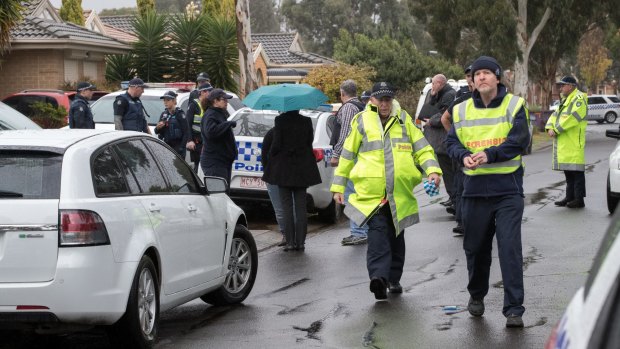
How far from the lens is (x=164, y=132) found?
16.6m

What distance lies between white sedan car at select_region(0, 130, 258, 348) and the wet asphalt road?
0.56 metres

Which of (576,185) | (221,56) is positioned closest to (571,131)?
(576,185)

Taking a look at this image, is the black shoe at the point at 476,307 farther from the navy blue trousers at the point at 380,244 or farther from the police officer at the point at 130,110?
the police officer at the point at 130,110

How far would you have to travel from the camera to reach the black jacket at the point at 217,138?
13.2 meters

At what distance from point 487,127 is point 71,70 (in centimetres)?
2380

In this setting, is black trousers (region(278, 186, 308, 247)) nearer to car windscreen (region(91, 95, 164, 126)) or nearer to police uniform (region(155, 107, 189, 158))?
police uniform (region(155, 107, 189, 158))

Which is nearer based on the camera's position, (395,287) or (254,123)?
(395,287)

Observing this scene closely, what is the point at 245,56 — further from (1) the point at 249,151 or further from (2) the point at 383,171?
(2) the point at 383,171

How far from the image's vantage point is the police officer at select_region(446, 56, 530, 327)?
786 cm

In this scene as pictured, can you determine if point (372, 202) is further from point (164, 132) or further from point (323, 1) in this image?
point (323, 1)

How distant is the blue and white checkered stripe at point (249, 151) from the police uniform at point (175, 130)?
1.81 meters

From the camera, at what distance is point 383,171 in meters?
9.10

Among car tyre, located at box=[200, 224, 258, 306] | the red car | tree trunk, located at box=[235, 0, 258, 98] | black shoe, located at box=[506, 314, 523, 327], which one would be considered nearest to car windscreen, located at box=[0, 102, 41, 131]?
car tyre, located at box=[200, 224, 258, 306]

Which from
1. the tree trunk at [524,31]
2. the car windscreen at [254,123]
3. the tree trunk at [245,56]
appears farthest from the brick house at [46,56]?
the tree trunk at [524,31]
